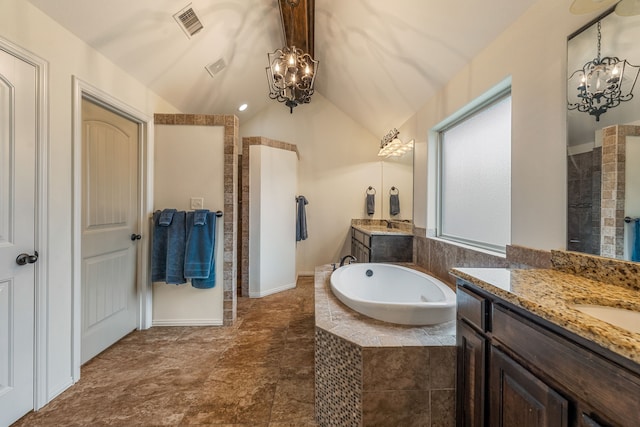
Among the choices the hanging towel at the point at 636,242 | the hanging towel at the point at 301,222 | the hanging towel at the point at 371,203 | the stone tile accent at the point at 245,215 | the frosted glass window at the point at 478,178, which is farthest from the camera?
the hanging towel at the point at 371,203

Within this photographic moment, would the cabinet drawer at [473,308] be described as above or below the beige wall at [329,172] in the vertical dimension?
below

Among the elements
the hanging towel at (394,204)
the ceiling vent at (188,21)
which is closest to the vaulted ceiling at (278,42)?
the ceiling vent at (188,21)

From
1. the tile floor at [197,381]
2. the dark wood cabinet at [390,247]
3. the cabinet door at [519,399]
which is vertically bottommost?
the tile floor at [197,381]

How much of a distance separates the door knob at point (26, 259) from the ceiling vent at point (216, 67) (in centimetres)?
211

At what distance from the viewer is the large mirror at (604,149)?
977mm

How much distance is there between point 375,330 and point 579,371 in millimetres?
880

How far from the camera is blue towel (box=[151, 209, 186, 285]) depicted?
7.61 ft

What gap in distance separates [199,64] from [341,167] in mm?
2457

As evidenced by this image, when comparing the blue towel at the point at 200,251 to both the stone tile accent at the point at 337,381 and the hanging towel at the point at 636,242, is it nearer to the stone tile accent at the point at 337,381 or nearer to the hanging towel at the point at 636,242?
the stone tile accent at the point at 337,381

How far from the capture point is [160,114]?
2.41 meters

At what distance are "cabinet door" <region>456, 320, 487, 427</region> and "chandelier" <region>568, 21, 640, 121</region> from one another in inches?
42.0

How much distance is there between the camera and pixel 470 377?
105 centimetres

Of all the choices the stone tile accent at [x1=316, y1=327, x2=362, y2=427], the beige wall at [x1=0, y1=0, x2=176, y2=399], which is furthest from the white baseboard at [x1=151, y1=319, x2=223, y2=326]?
the stone tile accent at [x1=316, y1=327, x2=362, y2=427]

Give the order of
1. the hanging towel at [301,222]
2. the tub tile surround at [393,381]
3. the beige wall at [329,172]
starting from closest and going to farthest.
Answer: the tub tile surround at [393,381] → the hanging towel at [301,222] → the beige wall at [329,172]
